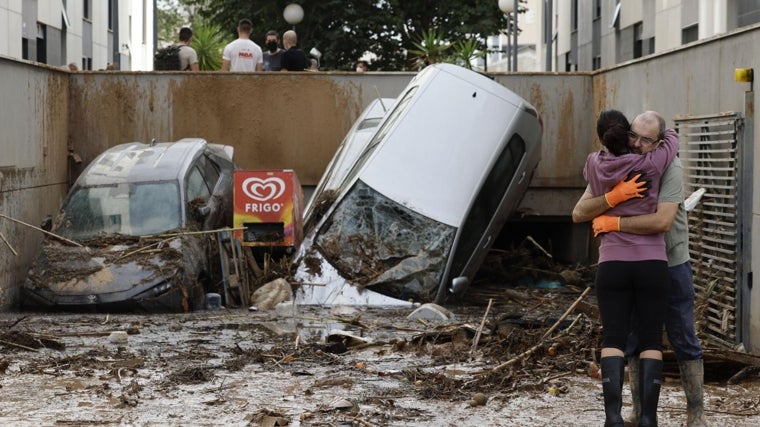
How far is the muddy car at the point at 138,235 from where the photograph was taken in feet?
42.5

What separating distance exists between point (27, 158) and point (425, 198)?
476cm

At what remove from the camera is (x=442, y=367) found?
9.37 m

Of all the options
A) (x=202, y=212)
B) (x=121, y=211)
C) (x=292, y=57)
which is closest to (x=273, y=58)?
(x=292, y=57)

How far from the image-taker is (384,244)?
13.7 metres

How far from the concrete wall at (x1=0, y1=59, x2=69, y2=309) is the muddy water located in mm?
2719

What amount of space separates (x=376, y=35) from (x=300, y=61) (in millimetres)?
17888

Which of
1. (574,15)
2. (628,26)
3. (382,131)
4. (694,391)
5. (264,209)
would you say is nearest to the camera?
(694,391)

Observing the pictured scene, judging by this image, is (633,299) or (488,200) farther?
(488,200)

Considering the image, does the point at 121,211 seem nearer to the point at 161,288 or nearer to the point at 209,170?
the point at 161,288

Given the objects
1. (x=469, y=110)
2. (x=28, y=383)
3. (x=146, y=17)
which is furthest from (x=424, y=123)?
(x=146, y=17)

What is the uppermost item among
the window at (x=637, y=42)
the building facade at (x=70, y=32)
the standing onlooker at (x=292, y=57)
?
the building facade at (x=70, y=32)

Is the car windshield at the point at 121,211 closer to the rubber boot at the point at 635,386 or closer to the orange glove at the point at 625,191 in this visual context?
the rubber boot at the point at 635,386

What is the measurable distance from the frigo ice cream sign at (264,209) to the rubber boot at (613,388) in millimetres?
8122

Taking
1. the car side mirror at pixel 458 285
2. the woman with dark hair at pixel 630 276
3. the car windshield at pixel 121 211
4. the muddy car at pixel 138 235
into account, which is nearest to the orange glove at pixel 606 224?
the woman with dark hair at pixel 630 276
